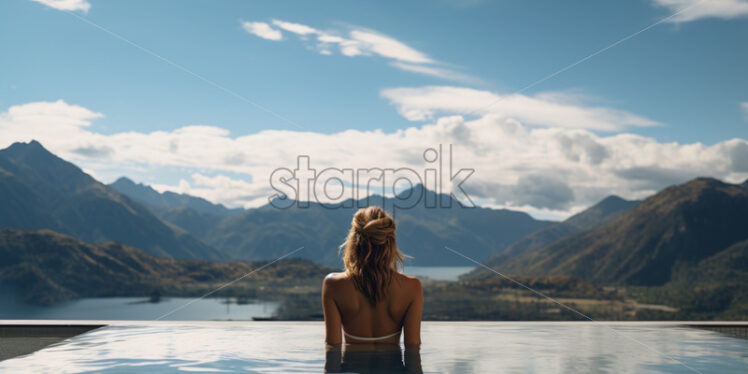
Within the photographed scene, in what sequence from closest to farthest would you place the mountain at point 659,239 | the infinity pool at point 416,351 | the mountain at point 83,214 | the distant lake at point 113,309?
the infinity pool at point 416,351 < the distant lake at point 113,309 < the mountain at point 659,239 < the mountain at point 83,214

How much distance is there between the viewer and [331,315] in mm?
5328

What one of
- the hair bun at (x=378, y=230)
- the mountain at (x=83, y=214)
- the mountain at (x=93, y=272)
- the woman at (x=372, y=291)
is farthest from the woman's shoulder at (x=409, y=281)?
the mountain at (x=83, y=214)

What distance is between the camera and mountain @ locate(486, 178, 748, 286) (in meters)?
133

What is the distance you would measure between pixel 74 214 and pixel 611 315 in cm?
14528

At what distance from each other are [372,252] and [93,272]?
13895 cm

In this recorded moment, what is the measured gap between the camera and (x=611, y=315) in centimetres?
11231

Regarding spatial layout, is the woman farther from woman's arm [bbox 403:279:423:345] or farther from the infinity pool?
the infinity pool

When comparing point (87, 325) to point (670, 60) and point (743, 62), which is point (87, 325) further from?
point (743, 62)

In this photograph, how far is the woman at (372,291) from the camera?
508cm

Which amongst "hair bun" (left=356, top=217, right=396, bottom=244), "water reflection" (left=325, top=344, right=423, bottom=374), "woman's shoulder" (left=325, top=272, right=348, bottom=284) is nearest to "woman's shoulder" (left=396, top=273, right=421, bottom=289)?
"hair bun" (left=356, top=217, right=396, bottom=244)

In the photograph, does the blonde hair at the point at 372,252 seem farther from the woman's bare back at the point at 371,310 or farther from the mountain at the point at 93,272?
the mountain at the point at 93,272

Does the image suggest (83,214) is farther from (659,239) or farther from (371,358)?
(371,358)

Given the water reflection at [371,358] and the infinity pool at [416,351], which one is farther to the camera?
the infinity pool at [416,351]

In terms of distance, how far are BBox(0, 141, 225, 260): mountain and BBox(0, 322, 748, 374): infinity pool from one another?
178876 millimetres
